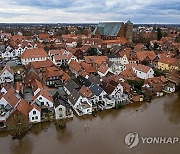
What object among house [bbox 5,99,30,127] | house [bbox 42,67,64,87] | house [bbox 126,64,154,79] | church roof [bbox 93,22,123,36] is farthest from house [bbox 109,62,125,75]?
church roof [bbox 93,22,123,36]

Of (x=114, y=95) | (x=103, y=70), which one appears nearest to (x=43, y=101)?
(x=114, y=95)

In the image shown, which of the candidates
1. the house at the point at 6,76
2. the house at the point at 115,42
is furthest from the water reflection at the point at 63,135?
the house at the point at 115,42

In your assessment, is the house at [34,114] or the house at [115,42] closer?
the house at [34,114]

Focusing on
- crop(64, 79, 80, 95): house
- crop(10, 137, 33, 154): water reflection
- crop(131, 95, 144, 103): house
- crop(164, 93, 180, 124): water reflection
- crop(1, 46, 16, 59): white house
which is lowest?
crop(10, 137, 33, 154): water reflection

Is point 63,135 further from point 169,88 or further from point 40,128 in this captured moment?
point 169,88

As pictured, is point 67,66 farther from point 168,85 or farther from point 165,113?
point 165,113

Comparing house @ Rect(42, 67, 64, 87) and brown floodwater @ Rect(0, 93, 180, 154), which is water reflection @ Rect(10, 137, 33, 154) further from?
house @ Rect(42, 67, 64, 87)

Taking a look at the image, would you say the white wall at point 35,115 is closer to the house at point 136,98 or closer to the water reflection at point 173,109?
the house at point 136,98
